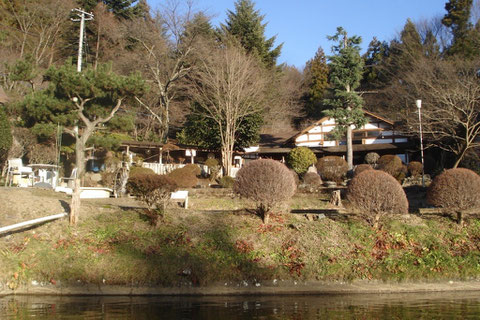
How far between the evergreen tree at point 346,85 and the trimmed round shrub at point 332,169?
204cm

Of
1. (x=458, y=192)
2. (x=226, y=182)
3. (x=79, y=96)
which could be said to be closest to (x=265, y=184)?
(x=458, y=192)

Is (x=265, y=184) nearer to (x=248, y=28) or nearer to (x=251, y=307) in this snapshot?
(x=251, y=307)

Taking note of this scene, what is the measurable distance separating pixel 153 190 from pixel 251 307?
5.11 m

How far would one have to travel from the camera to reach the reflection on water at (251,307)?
8789 mm

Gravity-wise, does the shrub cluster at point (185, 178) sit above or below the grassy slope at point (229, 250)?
above

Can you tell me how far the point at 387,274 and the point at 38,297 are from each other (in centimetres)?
915

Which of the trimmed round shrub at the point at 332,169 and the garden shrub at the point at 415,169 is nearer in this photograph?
the garden shrub at the point at 415,169

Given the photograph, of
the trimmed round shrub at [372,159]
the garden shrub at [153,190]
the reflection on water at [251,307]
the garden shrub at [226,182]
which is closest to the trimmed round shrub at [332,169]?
the trimmed round shrub at [372,159]

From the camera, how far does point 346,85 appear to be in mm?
31750

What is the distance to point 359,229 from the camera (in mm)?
13742

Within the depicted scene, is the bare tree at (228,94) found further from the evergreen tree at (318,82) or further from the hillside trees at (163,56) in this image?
the evergreen tree at (318,82)

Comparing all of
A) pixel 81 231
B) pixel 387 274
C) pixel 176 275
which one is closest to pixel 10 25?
pixel 81 231

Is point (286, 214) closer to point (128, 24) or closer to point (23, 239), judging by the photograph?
point (23, 239)

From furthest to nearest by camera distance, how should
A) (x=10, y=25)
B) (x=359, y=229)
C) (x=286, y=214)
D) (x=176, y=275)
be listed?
(x=10, y=25) → (x=286, y=214) → (x=359, y=229) → (x=176, y=275)
